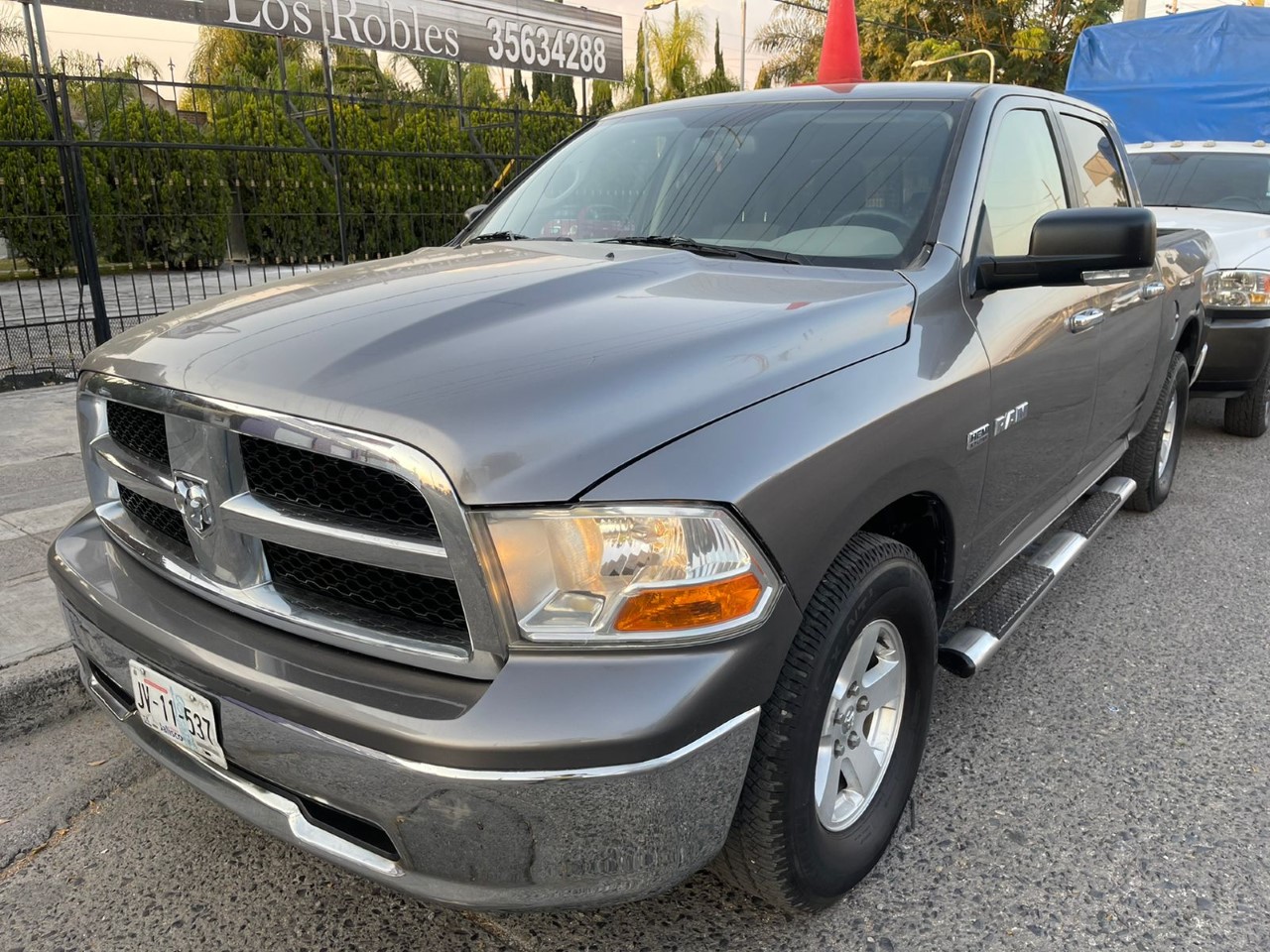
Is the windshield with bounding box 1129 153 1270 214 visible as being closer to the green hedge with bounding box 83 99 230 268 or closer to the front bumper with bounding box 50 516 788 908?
the front bumper with bounding box 50 516 788 908

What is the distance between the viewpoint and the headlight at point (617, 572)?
5.16 feet

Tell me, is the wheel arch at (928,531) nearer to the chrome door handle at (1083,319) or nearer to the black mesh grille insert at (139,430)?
the chrome door handle at (1083,319)

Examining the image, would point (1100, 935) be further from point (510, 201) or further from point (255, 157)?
point (255, 157)

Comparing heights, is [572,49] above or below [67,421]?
above

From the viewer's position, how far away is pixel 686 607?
1.63 meters

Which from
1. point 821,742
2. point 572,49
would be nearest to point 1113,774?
point 821,742

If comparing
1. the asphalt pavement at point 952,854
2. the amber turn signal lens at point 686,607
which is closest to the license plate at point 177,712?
the asphalt pavement at point 952,854

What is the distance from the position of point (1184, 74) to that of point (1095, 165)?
7.90 metres

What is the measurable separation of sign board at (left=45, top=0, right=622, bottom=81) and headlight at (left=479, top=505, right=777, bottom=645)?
8.55 metres

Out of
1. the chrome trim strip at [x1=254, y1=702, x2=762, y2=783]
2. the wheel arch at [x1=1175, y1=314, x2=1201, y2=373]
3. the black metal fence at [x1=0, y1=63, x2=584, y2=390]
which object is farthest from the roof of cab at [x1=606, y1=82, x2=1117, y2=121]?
the black metal fence at [x1=0, y1=63, x2=584, y2=390]

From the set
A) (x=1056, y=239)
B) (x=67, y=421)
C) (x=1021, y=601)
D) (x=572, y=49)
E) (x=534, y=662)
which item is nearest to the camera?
(x=534, y=662)

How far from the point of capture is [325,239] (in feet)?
33.4

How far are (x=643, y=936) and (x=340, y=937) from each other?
0.65 meters

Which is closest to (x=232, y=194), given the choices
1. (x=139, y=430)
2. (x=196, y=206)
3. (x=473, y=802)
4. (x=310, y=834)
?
(x=196, y=206)
